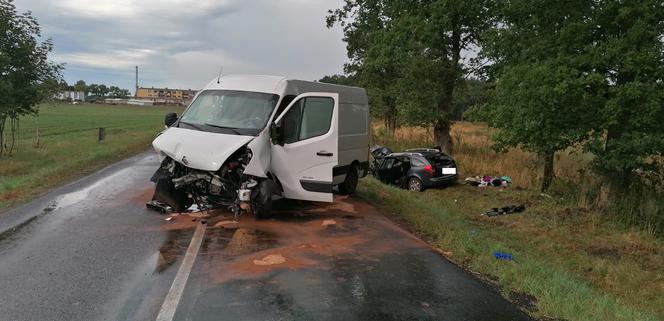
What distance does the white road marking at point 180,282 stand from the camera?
4551mm

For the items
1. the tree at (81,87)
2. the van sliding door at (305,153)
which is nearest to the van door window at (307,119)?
the van sliding door at (305,153)

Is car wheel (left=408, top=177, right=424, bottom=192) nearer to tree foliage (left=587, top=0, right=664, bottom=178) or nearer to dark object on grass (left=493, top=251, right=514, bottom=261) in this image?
tree foliage (left=587, top=0, right=664, bottom=178)

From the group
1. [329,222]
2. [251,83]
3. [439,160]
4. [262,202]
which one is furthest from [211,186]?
[439,160]

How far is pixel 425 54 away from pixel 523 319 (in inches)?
827

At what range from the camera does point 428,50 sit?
24.7 meters

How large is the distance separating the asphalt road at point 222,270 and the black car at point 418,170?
9.92 meters

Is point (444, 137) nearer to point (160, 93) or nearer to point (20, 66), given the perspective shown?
point (20, 66)

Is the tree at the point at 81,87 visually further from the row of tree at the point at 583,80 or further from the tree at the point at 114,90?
the row of tree at the point at 583,80

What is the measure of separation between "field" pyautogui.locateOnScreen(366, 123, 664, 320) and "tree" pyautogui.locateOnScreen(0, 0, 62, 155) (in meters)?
13.7

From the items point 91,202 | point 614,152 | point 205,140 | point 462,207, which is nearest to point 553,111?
point 614,152

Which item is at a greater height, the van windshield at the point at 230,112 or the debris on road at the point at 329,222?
the van windshield at the point at 230,112

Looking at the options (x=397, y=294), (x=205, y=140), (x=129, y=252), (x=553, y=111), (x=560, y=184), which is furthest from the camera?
(x=560, y=184)

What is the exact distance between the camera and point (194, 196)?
866 cm

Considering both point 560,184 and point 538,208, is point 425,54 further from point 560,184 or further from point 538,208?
point 538,208
